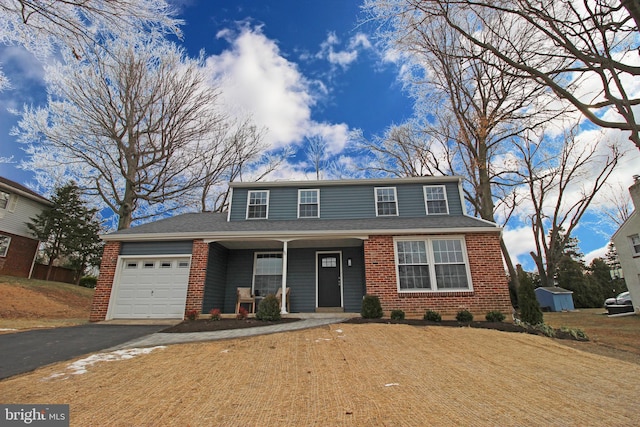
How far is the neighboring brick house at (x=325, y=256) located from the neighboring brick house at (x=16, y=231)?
13.1m

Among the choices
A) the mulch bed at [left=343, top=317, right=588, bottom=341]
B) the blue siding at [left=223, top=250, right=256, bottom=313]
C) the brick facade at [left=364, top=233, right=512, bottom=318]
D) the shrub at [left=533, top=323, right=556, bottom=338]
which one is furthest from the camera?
the blue siding at [left=223, top=250, right=256, bottom=313]

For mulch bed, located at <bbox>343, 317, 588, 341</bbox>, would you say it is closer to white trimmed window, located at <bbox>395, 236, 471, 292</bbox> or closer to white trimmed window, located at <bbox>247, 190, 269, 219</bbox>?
white trimmed window, located at <bbox>395, 236, 471, 292</bbox>

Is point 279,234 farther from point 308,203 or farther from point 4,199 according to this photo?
point 4,199

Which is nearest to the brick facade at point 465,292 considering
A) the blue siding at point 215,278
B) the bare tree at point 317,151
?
the blue siding at point 215,278

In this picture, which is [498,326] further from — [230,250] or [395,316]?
[230,250]

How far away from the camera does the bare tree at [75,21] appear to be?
4059mm

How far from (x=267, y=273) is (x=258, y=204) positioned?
2887mm

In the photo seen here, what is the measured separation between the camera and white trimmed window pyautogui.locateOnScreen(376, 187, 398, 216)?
11.8 metres

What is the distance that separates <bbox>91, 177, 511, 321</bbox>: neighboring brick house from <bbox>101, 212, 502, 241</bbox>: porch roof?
0.11 feet

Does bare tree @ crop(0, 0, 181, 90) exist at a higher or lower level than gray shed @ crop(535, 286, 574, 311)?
higher

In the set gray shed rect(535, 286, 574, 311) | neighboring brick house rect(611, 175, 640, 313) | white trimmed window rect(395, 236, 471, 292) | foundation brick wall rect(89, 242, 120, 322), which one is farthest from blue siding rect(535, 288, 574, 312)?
foundation brick wall rect(89, 242, 120, 322)

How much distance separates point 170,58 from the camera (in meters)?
16.5

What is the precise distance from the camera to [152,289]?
32.7 feet

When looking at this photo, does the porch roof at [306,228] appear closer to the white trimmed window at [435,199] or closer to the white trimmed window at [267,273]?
the white trimmed window at [435,199]
